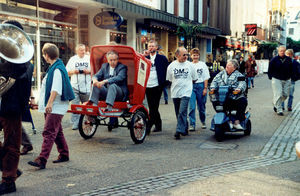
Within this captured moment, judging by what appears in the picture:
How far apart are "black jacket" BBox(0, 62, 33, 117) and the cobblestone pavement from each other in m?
1.26

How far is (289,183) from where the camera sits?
496 cm

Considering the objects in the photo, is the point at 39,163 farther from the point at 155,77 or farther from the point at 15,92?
the point at 155,77

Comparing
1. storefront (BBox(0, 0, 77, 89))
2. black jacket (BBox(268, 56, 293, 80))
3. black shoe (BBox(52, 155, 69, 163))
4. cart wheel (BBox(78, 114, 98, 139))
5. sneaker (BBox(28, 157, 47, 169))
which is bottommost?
black shoe (BBox(52, 155, 69, 163))

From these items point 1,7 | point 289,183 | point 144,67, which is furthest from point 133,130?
point 1,7

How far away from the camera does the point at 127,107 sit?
761cm

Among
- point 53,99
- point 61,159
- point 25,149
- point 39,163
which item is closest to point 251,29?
point 25,149

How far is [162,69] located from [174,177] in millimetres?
3888

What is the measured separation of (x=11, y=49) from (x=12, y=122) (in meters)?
0.85

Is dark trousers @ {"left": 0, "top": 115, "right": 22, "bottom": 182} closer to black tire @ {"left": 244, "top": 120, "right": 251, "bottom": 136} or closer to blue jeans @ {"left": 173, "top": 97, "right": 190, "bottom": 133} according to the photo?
blue jeans @ {"left": 173, "top": 97, "right": 190, "bottom": 133}

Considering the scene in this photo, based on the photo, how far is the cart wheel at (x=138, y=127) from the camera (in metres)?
7.36

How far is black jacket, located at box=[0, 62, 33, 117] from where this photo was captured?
4.40 m

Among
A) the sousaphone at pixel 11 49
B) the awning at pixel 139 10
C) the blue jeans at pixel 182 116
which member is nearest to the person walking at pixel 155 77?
the blue jeans at pixel 182 116

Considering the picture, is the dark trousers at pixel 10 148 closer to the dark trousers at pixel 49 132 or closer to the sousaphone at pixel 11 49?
the sousaphone at pixel 11 49

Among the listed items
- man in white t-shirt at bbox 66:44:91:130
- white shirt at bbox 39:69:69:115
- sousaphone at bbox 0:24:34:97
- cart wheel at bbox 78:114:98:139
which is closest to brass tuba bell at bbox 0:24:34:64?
sousaphone at bbox 0:24:34:97
